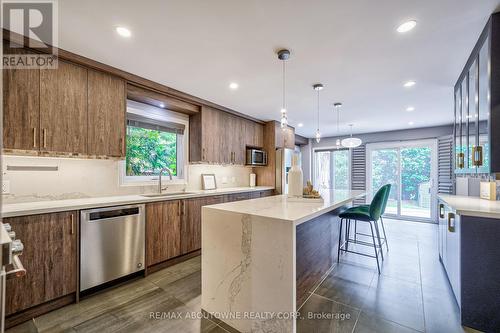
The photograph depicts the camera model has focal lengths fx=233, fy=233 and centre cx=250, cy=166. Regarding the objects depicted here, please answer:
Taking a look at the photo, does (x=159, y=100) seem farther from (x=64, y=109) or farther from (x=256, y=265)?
(x=256, y=265)

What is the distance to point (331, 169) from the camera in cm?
706

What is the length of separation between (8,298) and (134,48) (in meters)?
2.34

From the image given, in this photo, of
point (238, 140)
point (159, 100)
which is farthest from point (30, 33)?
point (238, 140)

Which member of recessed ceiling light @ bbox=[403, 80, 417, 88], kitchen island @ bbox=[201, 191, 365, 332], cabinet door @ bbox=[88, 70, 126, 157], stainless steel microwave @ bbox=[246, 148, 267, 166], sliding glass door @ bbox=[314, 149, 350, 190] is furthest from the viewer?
sliding glass door @ bbox=[314, 149, 350, 190]

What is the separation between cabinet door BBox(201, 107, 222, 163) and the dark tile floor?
5.66 feet

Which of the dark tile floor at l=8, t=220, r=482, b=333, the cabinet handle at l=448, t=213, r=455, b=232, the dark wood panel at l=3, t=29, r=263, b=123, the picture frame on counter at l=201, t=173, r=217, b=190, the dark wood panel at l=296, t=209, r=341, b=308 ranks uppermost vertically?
the dark wood panel at l=3, t=29, r=263, b=123

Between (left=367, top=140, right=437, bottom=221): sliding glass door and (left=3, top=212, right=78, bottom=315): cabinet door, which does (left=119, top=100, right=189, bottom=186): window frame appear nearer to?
(left=3, top=212, right=78, bottom=315): cabinet door

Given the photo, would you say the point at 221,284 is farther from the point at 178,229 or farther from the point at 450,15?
the point at 450,15

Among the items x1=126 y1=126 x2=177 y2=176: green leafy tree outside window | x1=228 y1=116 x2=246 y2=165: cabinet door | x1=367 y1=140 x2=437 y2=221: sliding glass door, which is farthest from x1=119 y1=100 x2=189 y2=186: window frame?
x1=367 y1=140 x2=437 y2=221: sliding glass door

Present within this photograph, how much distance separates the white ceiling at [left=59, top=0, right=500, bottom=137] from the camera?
1.72m

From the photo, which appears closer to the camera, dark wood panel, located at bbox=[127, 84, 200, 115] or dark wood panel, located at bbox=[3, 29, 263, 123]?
dark wood panel, located at bbox=[3, 29, 263, 123]

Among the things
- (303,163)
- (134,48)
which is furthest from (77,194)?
(303,163)

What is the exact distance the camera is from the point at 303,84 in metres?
3.05

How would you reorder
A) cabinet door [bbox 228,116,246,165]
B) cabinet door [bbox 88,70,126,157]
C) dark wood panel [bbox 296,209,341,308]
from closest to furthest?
dark wood panel [bbox 296,209,341,308], cabinet door [bbox 88,70,126,157], cabinet door [bbox 228,116,246,165]
